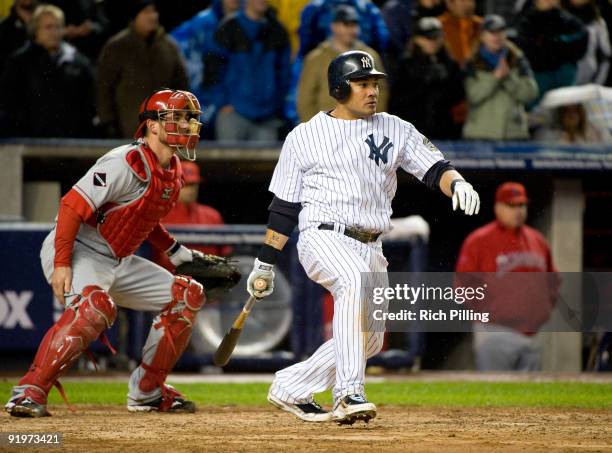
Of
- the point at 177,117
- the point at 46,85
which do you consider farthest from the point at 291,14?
the point at 177,117

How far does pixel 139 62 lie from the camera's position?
11.4 m

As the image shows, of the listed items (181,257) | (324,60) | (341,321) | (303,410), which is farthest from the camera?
(324,60)

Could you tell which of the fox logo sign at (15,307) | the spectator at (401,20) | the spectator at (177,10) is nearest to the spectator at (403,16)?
the spectator at (401,20)

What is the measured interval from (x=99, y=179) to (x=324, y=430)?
184cm

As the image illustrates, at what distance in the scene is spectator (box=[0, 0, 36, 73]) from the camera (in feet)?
38.2

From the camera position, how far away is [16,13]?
11703 mm

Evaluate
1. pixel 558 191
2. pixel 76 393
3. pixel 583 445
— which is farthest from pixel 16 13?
pixel 583 445

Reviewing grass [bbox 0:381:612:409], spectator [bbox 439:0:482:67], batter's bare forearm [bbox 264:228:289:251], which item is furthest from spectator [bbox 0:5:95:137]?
batter's bare forearm [bbox 264:228:289:251]

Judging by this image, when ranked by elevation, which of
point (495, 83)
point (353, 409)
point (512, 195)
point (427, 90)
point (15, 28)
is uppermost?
point (15, 28)

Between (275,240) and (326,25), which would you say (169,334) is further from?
(326,25)

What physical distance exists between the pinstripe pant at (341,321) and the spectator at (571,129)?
6.08m

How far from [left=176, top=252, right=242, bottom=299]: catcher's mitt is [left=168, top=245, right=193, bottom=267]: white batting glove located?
3 cm

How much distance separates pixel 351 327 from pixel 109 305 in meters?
1.50

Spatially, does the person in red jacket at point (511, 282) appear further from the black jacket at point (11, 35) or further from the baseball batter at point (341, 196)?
the black jacket at point (11, 35)
